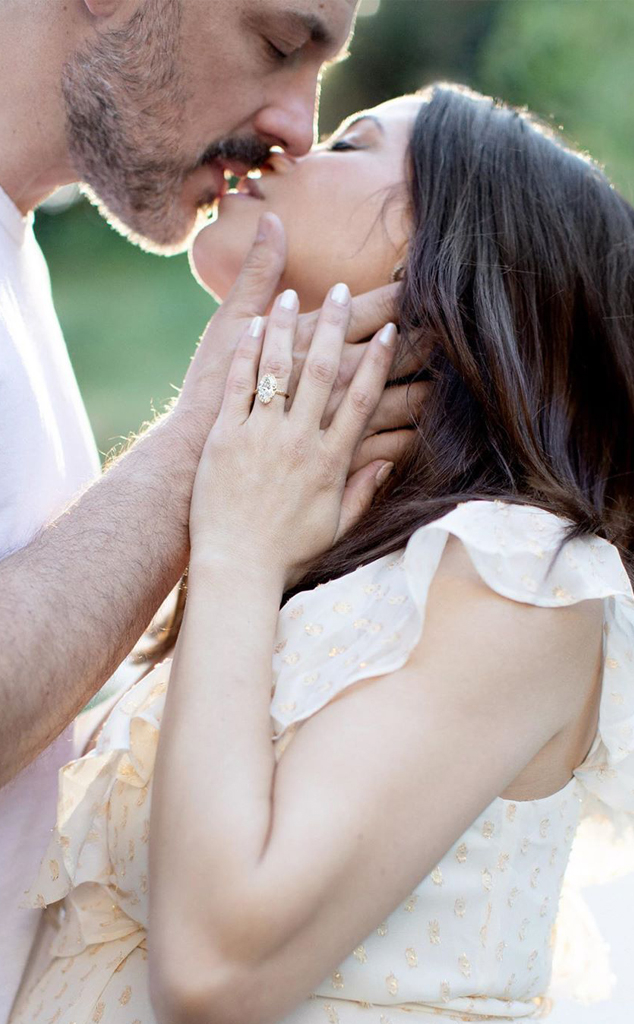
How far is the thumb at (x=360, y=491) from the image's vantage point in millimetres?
1981

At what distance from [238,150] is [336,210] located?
562mm

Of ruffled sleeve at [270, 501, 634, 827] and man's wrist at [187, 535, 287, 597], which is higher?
man's wrist at [187, 535, 287, 597]

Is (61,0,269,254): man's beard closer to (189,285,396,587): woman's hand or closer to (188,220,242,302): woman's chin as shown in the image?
(188,220,242,302): woman's chin

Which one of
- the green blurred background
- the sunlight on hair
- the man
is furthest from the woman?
the sunlight on hair

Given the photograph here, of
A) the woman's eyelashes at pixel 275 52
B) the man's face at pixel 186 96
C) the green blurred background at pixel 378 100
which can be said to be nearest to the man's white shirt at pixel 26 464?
the man's face at pixel 186 96

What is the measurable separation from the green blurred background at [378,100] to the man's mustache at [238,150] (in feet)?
25.3

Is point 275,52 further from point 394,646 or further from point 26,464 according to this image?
point 394,646

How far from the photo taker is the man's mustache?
2.66 meters

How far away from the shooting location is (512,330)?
2.03m

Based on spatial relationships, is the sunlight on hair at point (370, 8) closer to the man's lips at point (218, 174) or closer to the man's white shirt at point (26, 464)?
the man's lips at point (218, 174)

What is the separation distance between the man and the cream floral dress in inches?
6.5

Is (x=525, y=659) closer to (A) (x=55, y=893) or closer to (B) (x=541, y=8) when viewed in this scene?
(A) (x=55, y=893)

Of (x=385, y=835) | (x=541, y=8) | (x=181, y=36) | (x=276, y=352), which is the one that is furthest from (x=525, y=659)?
(x=541, y=8)

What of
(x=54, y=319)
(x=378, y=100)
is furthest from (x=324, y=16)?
(x=378, y=100)
